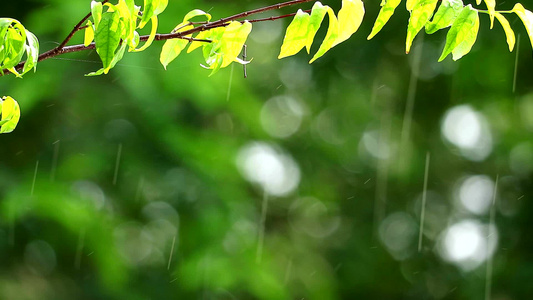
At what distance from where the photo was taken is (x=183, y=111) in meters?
4.09

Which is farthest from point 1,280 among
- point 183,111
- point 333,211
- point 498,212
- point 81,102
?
point 498,212

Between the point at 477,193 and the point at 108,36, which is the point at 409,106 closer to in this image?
the point at 477,193

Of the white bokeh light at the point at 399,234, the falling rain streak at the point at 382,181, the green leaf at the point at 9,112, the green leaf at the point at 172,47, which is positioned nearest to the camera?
the green leaf at the point at 9,112

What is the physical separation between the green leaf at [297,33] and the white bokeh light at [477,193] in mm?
4340

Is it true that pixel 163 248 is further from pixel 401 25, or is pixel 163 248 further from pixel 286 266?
pixel 401 25

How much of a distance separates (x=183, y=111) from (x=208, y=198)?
2.02 ft

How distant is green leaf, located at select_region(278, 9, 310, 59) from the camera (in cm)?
94

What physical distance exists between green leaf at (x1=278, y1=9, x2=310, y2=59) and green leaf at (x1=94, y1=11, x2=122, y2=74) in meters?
0.24

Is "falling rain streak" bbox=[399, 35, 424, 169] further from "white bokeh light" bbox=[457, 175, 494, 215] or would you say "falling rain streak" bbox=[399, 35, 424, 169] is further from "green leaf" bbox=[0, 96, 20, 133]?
"green leaf" bbox=[0, 96, 20, 133]

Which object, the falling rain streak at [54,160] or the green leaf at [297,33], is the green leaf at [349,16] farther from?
the falling rain streak at [54,160]

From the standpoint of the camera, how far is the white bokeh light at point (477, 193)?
4.97m

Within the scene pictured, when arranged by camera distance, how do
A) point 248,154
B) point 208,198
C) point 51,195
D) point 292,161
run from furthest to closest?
point 292,161, point 248,154, point 208,198, point 51,195

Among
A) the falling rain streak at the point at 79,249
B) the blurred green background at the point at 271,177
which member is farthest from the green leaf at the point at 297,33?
the falling rain streak at the point at 79,249

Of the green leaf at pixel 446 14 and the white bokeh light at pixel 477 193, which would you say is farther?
the white bokeh light at pixel 477 193
